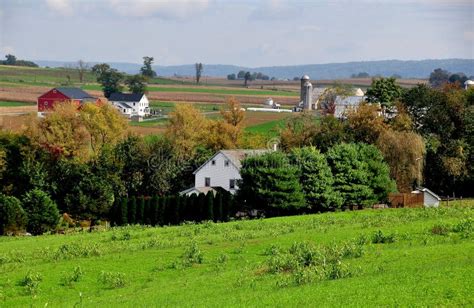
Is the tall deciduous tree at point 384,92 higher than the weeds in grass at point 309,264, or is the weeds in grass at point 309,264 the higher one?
the tall deciduous tree at point 384,92

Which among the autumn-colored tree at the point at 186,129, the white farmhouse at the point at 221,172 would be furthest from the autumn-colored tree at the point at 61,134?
the white farmhouse at the point at 221,172

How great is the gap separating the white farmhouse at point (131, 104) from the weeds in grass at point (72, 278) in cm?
11731

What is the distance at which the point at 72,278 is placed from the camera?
29.0 meters

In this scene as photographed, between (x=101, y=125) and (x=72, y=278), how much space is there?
4881 cm

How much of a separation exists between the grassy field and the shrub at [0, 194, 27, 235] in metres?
10.4

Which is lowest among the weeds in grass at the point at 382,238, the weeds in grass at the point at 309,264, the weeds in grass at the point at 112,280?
the weeds in grass at the point at 112,280

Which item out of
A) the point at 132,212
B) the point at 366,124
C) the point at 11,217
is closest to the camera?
the point at 11,217

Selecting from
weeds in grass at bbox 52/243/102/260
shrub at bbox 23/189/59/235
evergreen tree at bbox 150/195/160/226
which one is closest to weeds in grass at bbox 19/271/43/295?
weeds in grass at bbox 52/243/102/260

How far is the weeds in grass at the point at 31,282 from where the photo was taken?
90.2 ft

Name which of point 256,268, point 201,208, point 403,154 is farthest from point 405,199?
point 256,268

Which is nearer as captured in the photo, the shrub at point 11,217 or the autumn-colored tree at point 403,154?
the shrub at point 11,217

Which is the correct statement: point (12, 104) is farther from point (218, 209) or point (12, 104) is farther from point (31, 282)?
point (31, 282)

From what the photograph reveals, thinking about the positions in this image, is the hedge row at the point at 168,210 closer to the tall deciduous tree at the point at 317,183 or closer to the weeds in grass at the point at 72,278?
the tall deciduous tree at the point at 317,183

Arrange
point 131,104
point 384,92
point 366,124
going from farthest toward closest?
point 131,104 < point 384,92 < point 366,124
